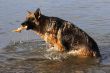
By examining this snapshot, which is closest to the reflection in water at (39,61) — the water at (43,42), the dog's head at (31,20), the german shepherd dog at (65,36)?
the water at (43,42)

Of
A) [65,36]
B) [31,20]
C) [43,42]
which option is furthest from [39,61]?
[43,42]

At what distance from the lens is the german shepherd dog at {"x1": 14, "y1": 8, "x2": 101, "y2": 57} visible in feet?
33.8

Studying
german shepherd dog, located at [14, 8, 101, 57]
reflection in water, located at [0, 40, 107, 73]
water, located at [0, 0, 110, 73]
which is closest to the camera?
reflection in water, located at [0, 40, 107, 73]

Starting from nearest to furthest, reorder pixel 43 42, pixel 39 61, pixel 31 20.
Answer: pixel 39 61
pixel 31 20
pixel 43 42

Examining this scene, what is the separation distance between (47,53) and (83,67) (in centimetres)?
156

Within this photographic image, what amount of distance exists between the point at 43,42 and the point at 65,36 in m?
1.65

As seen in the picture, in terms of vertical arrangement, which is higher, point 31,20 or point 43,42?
point 31,20

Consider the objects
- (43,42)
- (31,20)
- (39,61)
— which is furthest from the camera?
(43,42)

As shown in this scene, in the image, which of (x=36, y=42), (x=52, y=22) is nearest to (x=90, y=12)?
(x=36, y=42)

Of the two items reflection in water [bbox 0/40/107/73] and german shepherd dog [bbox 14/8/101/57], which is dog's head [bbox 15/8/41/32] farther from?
reflection in water [bbox 0/40/107/73]

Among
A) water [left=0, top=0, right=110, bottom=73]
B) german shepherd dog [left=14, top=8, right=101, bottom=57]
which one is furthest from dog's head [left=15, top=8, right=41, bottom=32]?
water [left=0, top=0, right=110, bottom=73]

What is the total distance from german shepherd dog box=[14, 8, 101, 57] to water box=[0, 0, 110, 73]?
253 millimetres

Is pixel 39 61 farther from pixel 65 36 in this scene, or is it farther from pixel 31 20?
pixel 31 20

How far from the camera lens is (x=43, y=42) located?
39.0 ft
